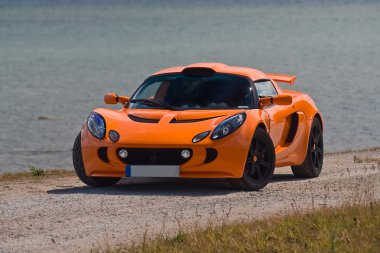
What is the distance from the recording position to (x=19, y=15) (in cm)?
14838

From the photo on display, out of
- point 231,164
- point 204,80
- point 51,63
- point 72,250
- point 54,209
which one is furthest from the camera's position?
point 51,63

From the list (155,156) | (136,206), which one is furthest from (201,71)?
(136,206)

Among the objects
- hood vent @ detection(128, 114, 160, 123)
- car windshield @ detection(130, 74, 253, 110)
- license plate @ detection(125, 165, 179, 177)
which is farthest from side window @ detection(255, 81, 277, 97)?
license plate @ detection(125, 165, 179, 177)

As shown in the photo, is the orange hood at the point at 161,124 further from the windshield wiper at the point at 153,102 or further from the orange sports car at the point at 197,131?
the windshield wiper at the point at 153,102

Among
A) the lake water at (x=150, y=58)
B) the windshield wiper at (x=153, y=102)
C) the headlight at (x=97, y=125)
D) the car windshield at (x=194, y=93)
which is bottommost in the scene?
the lake water at (x=150, y=58)

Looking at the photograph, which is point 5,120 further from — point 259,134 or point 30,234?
point 30,234

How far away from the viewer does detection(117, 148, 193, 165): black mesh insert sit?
45.9ft

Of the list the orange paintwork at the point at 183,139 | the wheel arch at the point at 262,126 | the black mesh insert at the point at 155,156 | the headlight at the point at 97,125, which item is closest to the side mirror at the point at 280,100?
the orange paintwork at the point at 183,139

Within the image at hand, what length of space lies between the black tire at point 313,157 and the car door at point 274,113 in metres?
0.60

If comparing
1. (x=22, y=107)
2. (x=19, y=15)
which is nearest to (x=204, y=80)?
(x=22, y=107)

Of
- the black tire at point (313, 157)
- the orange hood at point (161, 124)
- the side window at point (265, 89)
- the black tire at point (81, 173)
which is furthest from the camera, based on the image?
the black tire at point (313, 157)

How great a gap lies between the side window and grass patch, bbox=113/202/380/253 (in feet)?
12.8

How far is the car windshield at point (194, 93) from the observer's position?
49.1 ft

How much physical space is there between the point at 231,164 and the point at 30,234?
3000mm
